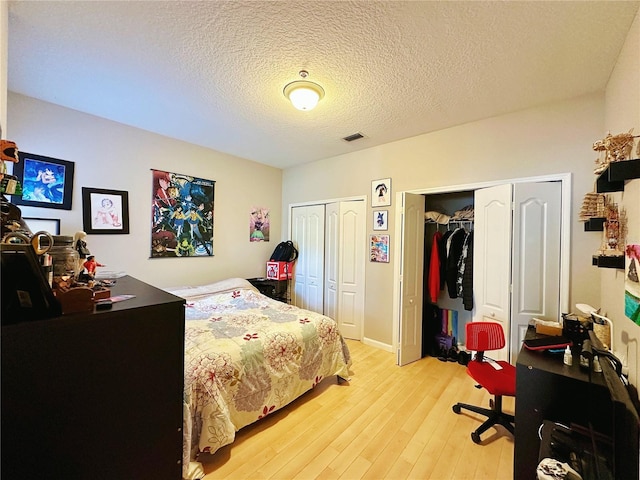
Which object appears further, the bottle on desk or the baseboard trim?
the baseboard trim

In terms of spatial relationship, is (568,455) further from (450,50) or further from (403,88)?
(403,88)

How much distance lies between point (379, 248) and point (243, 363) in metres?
2.23

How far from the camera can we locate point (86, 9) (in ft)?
4.86

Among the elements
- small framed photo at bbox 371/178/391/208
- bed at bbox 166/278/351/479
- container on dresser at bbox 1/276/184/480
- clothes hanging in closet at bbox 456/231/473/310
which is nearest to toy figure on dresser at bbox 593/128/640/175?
clothes hanging in closet at bbox 456/231/473/310

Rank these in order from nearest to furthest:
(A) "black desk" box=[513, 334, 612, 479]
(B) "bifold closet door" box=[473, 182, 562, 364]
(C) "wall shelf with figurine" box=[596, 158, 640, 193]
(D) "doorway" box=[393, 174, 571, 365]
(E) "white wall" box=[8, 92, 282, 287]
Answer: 1. (C) "wall shelf with figurine" box=[596, 158, 640, 193]
2. (A) "black desk" box=[513, 334, 612, 479]
3. (B) "bifold closet door" box=[473, 182, 562, 364]
4. (E) "white wall" box=[8, 92, 282, 287]
5. (D) "doorway" box=[393, 174, 571, 365]

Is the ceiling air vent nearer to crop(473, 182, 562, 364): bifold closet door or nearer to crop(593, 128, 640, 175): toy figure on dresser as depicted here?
crop(473, 182, 562, 364): bifold closet door

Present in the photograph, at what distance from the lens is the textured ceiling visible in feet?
4.82

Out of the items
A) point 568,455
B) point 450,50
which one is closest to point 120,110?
point 450,50

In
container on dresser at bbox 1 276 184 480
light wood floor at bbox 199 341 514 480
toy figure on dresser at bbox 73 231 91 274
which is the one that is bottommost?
light wood floor at bbox 199 341 514 480

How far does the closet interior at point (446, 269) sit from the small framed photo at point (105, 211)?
3.68 m

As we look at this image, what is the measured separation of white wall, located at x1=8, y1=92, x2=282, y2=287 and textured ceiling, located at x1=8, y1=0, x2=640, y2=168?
0.79 feet

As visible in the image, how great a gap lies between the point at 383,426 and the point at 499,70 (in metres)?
2.79

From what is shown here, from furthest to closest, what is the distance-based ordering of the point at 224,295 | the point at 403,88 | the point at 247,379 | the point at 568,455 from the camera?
the point at 224,295
the point at 403,88
the point at 247,379
the point at 568,455

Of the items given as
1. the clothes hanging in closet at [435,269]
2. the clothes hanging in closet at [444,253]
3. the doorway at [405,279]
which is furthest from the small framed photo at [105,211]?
the clothes hanging in closet at [444,253]
